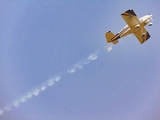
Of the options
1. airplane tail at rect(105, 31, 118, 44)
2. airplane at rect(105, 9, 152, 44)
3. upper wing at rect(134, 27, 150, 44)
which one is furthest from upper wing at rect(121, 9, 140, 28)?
airplane tail at rect(105, 31, 118, 44)

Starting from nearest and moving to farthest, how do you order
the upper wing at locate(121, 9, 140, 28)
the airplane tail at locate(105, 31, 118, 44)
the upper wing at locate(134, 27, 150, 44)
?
1. the upper wing at locate(121, 9, 140, 28)
2. the airplane tail at locate(105, 31, 118, 44)
3. the upper wing at locate(134, 27, 150, 44)

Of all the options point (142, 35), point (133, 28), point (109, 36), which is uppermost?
point (109, 36)

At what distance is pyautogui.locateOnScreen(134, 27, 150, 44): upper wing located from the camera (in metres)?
46.8

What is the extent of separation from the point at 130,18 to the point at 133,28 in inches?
71.0

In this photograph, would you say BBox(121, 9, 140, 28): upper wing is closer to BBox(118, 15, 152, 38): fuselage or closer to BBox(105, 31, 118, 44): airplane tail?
BBox(118, 15, 152, 38): fuselage

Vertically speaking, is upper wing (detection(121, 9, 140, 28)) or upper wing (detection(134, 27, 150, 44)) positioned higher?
upper wing (detection(121, 9, 140, 28))

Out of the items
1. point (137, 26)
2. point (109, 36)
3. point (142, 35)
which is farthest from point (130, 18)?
point (109, 36)

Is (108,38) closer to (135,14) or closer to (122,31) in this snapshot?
(122,31)

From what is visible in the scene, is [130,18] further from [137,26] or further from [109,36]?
[109,36]

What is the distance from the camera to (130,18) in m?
44.5

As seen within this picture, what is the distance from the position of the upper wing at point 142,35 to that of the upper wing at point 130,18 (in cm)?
205

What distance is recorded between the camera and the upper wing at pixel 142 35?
46.8m

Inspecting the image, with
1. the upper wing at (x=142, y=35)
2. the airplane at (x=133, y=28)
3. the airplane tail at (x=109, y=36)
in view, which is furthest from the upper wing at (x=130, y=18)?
the airplane tail at (x=109, y=36)

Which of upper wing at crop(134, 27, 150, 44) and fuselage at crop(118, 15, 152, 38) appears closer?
fuselage at crop(118, 15, 152, 38)
